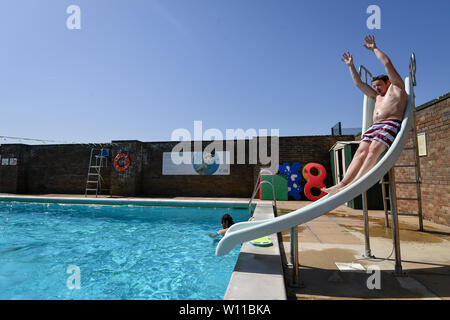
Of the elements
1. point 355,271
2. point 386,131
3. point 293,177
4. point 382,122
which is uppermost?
point 382,122

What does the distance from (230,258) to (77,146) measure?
12.7 m

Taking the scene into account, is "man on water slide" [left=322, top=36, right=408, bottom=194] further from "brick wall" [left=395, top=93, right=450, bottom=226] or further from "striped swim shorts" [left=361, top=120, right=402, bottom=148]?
"brick wall" [left=395, top=93, right=450, bottom=226]

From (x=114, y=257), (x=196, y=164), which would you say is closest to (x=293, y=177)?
(x=196, y=164)

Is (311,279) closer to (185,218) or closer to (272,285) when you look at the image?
(272,285)

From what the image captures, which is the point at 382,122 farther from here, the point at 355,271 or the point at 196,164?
the point at 196,164

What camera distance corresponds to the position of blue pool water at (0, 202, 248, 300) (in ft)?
9.60

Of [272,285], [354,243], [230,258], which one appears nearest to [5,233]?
[230,258]

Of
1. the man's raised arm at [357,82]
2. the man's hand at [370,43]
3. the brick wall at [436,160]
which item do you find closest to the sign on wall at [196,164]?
the brick wall at [436,160]

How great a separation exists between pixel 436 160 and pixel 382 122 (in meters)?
3.33

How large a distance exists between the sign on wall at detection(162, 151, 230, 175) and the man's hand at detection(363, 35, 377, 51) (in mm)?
8961

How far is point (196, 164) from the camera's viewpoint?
11.5 meters

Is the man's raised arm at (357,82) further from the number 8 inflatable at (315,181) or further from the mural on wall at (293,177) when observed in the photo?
the mural on wall at (293,177)

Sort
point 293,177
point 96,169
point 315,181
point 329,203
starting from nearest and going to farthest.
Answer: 1. point 329,203
2. point 315,181
3. point 293,177
4. point 96,169
